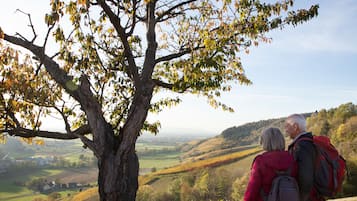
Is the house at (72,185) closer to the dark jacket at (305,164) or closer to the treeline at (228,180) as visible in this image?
the treeline at (228,180)

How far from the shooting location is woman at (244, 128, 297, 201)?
164 inches

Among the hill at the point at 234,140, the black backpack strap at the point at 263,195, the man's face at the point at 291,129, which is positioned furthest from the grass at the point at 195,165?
→ the black backpack strap at the point at 263,195

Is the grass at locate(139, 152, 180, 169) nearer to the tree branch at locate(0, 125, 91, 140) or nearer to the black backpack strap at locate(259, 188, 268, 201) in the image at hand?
the tree branch at locate(0, 125, 91, 140)

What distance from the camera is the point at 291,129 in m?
4.53

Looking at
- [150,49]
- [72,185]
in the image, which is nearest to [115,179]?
[150,49]

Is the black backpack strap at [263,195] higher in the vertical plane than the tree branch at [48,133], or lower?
lower

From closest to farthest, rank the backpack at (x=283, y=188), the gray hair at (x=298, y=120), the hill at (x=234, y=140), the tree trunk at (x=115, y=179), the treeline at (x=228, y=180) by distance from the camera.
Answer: the backpack at (x=283, y=188) → the gray hair at (x=298, y=120) → the tree trunk at (x=115, y=179) → the treeline at (x=228, y=180) → the hill at (x=234, y=140)

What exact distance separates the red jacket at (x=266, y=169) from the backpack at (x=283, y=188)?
0.25ft

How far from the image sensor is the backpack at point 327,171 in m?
4.30

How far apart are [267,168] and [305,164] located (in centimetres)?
46

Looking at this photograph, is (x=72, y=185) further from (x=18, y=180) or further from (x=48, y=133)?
(x=48, y=133)

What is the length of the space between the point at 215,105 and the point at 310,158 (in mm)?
6229

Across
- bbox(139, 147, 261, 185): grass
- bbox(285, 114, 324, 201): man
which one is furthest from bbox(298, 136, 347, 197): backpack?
bbox(139, 147, 261, 185): grass

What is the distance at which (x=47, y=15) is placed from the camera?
21.7ft
